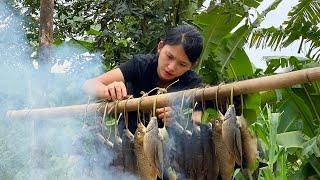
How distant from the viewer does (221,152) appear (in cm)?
202

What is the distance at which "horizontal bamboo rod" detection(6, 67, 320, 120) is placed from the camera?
1.82 m

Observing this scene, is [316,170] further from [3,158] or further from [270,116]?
[3,158]

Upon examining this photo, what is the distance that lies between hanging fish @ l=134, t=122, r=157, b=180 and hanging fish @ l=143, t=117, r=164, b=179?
30mm

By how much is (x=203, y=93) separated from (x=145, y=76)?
547 millimetres

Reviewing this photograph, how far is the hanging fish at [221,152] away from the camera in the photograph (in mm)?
2004

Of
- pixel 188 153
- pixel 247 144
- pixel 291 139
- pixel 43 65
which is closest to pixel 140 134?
pixel 188 153

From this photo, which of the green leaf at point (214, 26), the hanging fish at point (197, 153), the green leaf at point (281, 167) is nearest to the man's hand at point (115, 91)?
the hanging fish at point (197, 153)

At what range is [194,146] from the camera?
6.75 ft

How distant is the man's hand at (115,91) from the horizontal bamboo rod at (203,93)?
0.10 ft

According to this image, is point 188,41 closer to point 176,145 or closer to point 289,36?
point 176,145

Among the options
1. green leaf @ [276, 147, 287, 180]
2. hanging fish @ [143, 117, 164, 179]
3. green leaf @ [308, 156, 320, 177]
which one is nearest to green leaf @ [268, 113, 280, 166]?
green leaf @ [276, 147, 287, 180]

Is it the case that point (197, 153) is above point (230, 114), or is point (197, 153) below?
below

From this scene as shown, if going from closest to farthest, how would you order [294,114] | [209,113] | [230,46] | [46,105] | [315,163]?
[209,113]
[46,105]
[315,163]
[294,114]
[230,46]

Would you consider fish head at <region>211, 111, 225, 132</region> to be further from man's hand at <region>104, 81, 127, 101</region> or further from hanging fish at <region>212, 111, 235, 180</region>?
man's hand at <region>104, 81, 127, 101</region>
